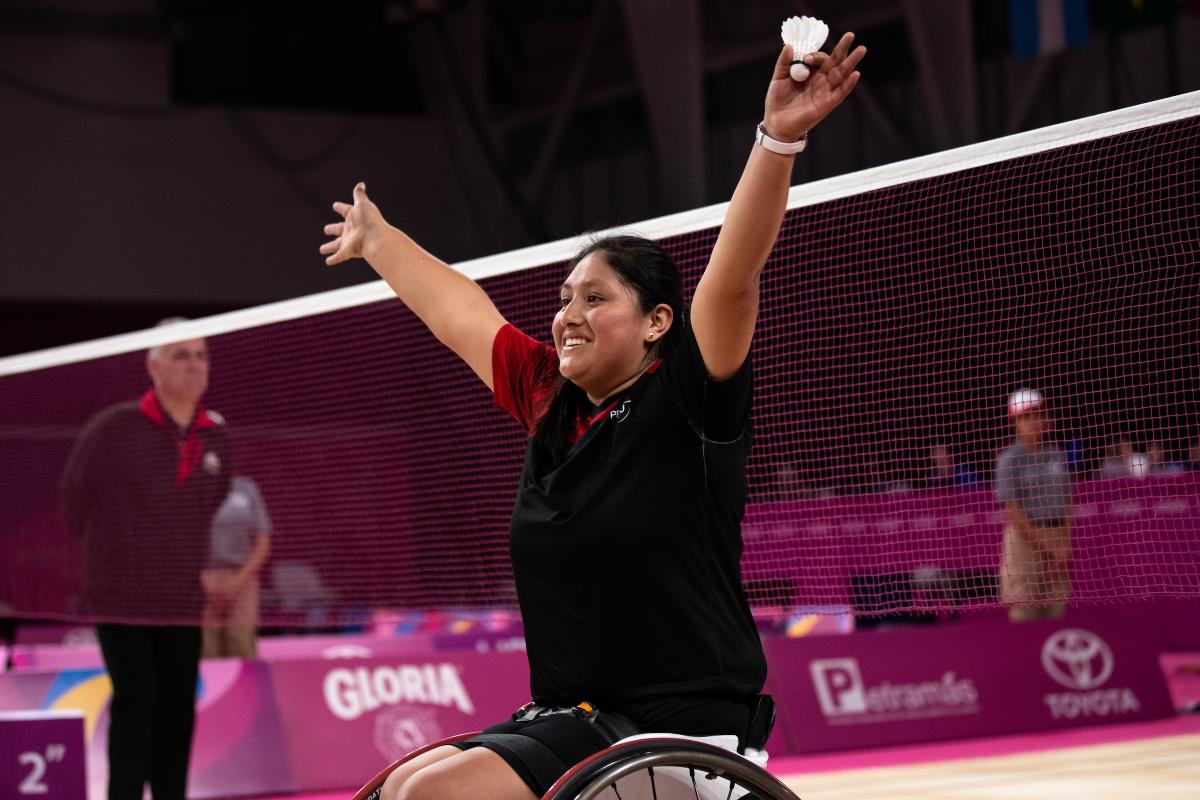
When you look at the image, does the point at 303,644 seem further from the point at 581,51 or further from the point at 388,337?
the point at 581,51

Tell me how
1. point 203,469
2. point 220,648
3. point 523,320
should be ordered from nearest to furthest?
point 203,469
point 220,648
point 523,320

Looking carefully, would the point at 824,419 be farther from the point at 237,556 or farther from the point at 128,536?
the point at 128,536

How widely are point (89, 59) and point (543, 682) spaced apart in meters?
19.2

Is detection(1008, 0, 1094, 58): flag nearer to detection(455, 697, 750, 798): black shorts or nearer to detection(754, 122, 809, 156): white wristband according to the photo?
detection(754, 122, 809, 156): white wristband

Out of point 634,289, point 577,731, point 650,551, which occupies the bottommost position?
point 577,731

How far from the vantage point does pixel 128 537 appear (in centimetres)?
711

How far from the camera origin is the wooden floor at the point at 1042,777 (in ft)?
21.3

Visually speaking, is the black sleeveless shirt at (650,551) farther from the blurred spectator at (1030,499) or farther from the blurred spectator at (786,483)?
the blurred spectator at (1030,499)

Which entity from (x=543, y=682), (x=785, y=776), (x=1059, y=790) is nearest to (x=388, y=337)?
(x=785, y=776)

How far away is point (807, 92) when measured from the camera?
253cm

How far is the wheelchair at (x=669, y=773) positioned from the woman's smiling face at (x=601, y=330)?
0.72 meters

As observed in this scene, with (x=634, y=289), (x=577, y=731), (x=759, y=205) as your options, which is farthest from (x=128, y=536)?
(x=759, y=205)

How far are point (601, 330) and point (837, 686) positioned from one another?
5991 mm

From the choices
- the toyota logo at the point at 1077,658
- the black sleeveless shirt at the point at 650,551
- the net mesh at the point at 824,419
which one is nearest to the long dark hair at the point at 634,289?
the black sleeveless shirt at the point at 650,551
